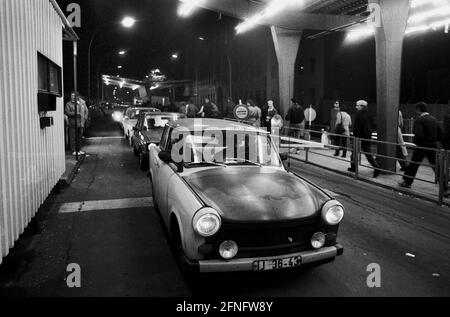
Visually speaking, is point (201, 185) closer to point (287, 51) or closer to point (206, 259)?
point (206, 259)

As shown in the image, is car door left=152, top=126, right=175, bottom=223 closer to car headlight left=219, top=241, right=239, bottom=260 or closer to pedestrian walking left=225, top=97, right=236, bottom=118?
car headlight left=219, top=241, right=239, bottom=260

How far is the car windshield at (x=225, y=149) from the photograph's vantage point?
229 inches

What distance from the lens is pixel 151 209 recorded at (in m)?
8.02

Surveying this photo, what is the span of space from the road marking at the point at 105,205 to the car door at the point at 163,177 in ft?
4.83

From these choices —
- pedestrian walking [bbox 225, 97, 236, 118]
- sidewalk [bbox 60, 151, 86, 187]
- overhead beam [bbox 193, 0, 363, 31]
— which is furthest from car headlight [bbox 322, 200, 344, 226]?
pedestrian walking [bbox 225, 97, 236, 118]

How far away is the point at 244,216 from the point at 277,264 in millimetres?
604

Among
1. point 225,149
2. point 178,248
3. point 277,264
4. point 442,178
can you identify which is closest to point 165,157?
point 225,149

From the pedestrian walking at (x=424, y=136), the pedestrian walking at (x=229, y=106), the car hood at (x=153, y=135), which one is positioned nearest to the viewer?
the pedestrian walking at (x=424, y=136)

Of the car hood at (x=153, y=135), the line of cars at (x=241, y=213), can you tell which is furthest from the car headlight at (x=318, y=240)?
the car hood at (x=153, y=135)

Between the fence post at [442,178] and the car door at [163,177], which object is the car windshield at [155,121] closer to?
the car door at [163,177]

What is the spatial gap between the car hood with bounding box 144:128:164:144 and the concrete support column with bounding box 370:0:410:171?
21.6 feet

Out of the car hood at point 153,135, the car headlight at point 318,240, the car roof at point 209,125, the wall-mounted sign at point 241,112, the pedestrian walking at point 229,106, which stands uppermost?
the pedestrian walking at point 229,106

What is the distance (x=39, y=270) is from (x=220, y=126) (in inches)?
125

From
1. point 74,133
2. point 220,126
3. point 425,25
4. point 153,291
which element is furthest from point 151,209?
point 425,25
